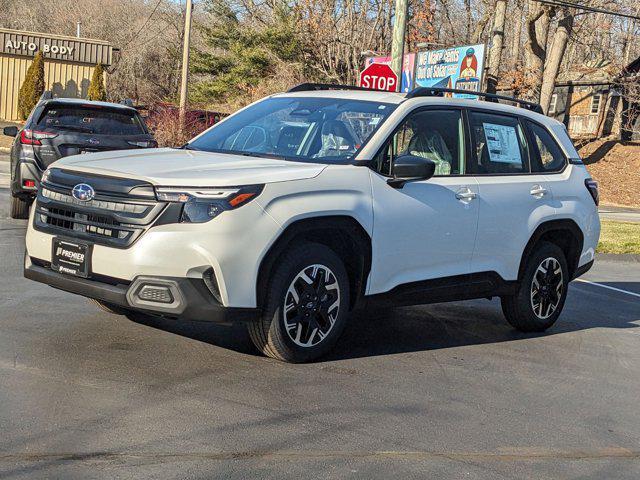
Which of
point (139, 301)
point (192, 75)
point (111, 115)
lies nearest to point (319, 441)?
point (139, 301)

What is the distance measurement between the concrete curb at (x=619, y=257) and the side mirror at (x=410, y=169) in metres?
8.68

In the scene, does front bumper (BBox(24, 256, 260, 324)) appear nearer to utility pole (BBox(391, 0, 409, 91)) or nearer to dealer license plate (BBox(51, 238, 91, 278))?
dealer license plate (BBox(51, 238, 91, 278))

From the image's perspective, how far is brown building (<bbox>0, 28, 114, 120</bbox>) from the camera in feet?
141

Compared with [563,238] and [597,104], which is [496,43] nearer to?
[597,104]

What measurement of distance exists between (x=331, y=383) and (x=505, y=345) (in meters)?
2.29

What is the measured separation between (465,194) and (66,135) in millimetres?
6645

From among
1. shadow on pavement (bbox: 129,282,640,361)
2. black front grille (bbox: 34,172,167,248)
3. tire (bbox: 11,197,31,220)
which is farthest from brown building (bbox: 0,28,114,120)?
black front grille (bbox: 34,172,167,248)

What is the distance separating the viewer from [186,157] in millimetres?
6648

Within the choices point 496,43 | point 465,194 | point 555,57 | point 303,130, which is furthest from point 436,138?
point 555,57

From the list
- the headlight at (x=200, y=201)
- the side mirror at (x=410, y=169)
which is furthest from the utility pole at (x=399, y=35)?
the headlight at (x=200, y=201)

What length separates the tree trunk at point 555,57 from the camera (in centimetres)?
3550

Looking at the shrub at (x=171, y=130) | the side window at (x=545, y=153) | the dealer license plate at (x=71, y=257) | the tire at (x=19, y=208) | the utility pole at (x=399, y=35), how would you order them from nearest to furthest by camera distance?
the dealer license plate at (x=71, y=257)
the side window at (x=545, y=153)
the tire at (x=19, y=208)
the utility pole at (x=399, y=35)
the shrub at (x=171, y=130)

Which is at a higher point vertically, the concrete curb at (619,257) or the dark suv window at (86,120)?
the dark suv window at (86,120)

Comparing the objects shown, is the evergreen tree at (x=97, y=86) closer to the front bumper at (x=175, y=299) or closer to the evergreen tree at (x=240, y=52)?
the evergreen tree at (x=240, y=52)
